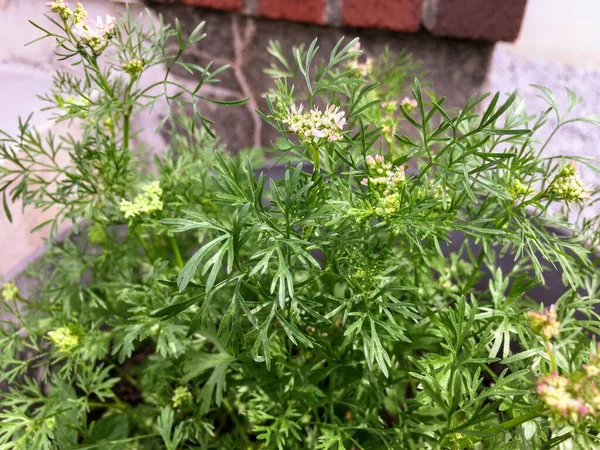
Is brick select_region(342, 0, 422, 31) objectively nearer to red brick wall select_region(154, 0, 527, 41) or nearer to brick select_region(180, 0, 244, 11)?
red brick wall select_region(154, 0, 527, 41)

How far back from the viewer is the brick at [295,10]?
1089 millimetres

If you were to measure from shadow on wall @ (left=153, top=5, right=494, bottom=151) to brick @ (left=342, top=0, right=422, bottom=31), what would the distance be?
0.09 feet

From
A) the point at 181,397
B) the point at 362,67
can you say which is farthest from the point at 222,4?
the point at 181,397

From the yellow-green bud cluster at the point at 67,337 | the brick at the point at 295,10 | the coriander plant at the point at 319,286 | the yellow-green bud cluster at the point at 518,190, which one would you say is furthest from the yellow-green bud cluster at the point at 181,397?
the brick at the point at 295,10

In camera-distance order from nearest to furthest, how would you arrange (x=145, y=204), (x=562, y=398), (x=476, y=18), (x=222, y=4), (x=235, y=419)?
(x=562, y=398), (x=145, y=204), (x=235, y=419), (x=476, y=18), (x=222, y=4)

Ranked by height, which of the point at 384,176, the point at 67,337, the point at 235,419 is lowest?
the point at 235,419

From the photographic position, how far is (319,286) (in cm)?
68

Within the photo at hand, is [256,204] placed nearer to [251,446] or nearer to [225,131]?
[251,446]

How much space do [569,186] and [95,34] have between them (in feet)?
1.75

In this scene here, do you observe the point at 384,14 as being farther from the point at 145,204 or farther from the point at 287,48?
the point at 145,204

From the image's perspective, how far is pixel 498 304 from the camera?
1.90 feet

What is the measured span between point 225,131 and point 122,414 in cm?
85

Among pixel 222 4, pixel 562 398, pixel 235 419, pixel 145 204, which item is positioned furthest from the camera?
pixel 222 4

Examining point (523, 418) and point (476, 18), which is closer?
point (523, 418)
